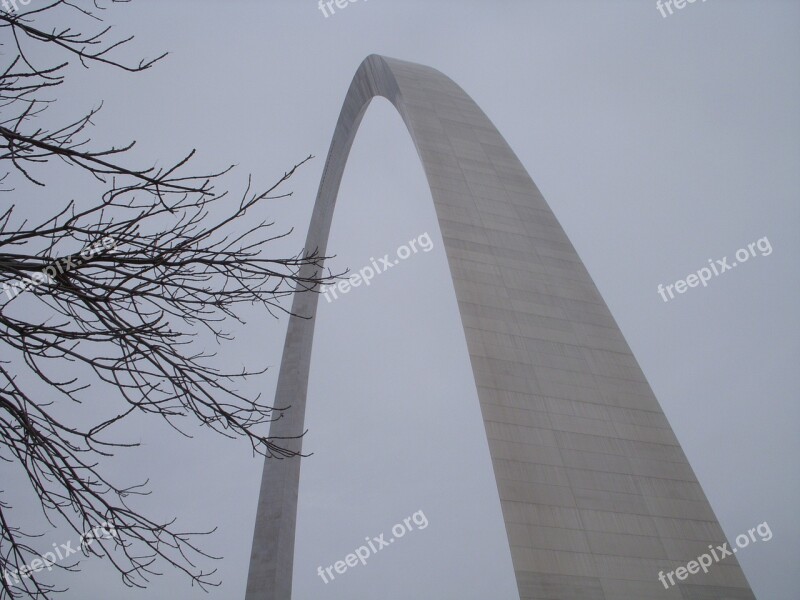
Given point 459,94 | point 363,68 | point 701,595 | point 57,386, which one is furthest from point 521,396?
point 363,68

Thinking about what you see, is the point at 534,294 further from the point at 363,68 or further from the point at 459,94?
the point at 363,68

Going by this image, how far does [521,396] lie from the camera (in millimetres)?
11984

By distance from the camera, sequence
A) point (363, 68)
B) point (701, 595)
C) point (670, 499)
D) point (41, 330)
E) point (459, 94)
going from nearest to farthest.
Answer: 1. point (41, 330)
2. point (701, 595)
3. point (670, 499)
4. point (459, 94)
5. point (363, 68)

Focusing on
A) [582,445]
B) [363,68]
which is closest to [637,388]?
[582,445]

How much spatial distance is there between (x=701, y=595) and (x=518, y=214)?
972 cm

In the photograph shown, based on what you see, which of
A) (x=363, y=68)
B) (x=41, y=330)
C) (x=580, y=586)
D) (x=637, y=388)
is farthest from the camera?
(x=363, y=68)

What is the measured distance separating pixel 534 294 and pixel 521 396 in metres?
3.30

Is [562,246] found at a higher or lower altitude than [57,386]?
higher

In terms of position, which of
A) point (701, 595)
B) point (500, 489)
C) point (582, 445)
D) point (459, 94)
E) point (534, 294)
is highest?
point (459, 94)

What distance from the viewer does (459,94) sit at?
2100cm

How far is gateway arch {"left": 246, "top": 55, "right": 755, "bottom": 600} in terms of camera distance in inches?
403

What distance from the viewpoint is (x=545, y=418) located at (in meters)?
11.9

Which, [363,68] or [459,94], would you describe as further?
[363,68]

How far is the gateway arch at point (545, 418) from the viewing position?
1023 centimetres
